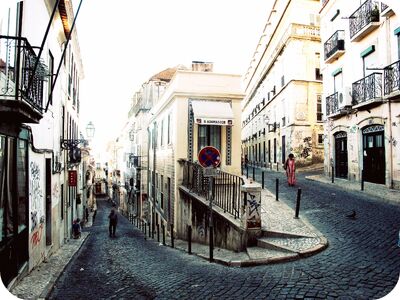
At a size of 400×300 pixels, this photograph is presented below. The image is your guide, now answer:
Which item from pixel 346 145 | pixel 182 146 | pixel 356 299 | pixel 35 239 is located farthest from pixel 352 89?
pixel 35 239

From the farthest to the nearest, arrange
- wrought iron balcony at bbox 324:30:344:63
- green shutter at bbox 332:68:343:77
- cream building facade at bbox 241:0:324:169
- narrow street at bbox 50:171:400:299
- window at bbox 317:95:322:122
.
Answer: window at bbox 317:95:322:122 < cream building facade at bbox 241:0:324:169 < green shutter at bbox 332:68:343:77 < wrought iron balcony at bbox 324:30:344:63 < narrow street at bbox 50:171:400:299

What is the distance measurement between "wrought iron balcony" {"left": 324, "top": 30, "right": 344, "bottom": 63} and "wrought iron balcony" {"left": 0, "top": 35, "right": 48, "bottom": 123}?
15898mm

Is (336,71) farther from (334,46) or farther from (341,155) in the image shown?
(341,155)

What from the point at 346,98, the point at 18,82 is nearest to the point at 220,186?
the point at 18,82

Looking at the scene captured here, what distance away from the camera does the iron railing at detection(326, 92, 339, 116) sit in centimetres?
1798

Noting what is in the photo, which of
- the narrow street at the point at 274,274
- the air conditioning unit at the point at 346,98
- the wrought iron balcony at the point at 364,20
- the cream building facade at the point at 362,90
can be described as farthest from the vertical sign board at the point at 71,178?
the wrought iron balcony at the point at 364,20

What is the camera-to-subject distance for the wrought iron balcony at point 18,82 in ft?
16.5

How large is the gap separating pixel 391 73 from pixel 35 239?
44.5 ft

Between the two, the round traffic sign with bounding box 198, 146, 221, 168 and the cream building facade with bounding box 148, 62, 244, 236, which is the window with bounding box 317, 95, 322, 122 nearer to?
the cream building facade with bounding box 148, 62, 244, 236

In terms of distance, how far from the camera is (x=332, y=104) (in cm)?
1859

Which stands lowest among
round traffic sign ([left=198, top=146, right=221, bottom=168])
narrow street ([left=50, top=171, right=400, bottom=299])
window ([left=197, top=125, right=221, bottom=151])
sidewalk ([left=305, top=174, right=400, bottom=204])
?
narrow street ([left=50, top=171, right=400, bottom=299])

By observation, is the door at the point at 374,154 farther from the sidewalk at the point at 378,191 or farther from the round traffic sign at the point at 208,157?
the round traffic sign at the point at 208,157

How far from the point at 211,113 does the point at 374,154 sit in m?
8.10

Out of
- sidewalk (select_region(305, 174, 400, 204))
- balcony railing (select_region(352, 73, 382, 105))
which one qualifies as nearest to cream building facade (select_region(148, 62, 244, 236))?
sidewalk (select_region(305, 174, 400, 204))
